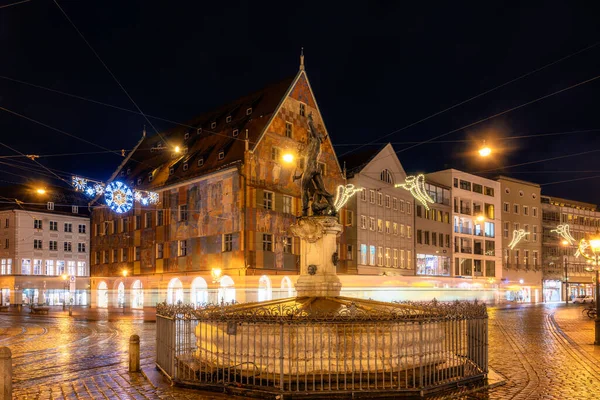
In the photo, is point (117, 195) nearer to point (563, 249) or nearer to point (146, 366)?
point (146, 366)

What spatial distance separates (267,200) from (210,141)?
8734 millimetres

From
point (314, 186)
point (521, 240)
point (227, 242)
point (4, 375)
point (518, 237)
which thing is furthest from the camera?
point (521, 240)

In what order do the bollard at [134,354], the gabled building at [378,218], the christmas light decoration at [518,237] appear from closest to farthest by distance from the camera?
the bollard at [134,354]
the gabled building at [378,218]
the christmas light decoration at [518,237]

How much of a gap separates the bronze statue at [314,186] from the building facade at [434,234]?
46782 mm

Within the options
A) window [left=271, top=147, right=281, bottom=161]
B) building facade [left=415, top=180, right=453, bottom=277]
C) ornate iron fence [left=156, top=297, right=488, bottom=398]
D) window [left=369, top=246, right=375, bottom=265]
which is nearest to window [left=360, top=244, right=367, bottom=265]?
window [left=369, top=246, right=375, bottom=265]

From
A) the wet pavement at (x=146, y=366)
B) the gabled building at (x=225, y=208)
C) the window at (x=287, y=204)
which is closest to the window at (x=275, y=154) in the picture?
the gabled building at (x=225, y=208)

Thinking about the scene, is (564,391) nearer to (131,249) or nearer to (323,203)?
(323,203)

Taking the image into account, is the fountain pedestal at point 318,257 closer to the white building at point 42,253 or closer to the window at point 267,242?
the window at point 267,242

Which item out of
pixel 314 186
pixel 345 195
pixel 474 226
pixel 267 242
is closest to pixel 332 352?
pixel 314 186

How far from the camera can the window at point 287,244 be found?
148 ft

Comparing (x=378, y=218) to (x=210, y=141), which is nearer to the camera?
(x=210, y=141)

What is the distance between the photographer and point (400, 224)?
199ft

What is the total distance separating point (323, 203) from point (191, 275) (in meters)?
31.2

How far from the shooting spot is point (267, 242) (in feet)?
144
